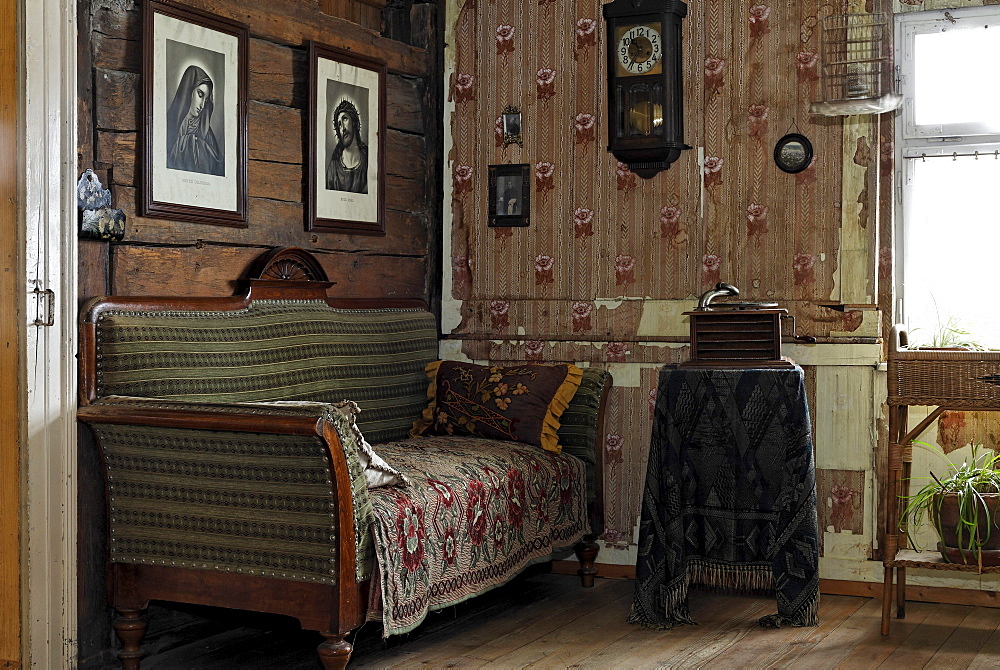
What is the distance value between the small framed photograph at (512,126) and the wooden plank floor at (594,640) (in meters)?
2.04

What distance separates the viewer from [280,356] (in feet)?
12.7

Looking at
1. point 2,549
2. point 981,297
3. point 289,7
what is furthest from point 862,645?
point 289,7

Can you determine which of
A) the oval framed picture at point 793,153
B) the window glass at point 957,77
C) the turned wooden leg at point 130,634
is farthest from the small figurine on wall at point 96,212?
the window glass at point 957,77

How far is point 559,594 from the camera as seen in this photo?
448cm

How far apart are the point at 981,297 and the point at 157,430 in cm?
317

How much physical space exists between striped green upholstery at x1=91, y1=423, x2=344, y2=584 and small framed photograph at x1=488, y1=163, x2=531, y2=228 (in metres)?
2.27

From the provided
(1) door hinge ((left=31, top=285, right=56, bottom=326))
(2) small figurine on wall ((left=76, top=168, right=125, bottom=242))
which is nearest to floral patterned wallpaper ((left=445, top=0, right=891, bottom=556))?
(2) small figurine on wall ((left=76, top=168, right=125, bottom=242))

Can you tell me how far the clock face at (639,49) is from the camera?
15.3ft

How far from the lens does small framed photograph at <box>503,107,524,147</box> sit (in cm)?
499

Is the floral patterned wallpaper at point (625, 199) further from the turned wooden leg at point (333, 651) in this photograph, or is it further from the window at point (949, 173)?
the turned wooden leg at point (333, 651)

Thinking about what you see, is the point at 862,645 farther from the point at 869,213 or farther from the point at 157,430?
the point at 157,430

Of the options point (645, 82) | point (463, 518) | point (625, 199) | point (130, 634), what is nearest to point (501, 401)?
point (463, 518)

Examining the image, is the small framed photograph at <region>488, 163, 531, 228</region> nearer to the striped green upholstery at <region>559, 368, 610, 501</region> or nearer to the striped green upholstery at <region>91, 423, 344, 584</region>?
the striped green upholstery at <region>559, 368, 610, 501</region>

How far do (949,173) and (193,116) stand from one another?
9.58 ft
